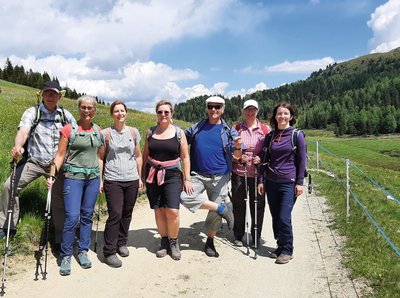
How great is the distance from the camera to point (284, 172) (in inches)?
256

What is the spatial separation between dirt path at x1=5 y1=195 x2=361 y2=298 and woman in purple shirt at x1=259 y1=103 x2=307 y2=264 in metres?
0.50

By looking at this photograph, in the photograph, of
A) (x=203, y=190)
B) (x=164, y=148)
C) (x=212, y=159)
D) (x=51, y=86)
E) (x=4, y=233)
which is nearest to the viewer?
(x=51, y=86)

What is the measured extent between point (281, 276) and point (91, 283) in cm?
303

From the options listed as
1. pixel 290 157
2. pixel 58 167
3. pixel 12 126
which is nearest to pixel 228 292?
pixel 290 157

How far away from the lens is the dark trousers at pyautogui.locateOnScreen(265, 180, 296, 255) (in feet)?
21.5

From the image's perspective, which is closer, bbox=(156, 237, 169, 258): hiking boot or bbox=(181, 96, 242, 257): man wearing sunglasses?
bbox=(181, 96, 242, 257): man wearing sunglasses

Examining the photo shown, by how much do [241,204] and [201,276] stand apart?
6.40ft

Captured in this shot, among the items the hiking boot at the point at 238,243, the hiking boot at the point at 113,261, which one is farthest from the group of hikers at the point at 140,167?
the hiking boot at the point at 238,243

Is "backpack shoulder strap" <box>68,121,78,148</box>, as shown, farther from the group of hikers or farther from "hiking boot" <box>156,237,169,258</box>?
"hiking boot" <box>156,237,169,258</box>

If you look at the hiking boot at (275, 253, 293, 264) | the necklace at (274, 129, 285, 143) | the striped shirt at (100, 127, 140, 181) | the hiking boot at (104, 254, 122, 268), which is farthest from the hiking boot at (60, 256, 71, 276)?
the necklace at (274, 129, 285, 143)

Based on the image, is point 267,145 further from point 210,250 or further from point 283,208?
point 210,250

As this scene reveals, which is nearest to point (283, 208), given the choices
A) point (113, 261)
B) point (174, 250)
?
point (174, 250)

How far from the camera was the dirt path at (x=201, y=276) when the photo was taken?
542 centimetres

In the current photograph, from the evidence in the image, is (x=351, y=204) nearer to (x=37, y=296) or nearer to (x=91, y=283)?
(x=91, y=283)
